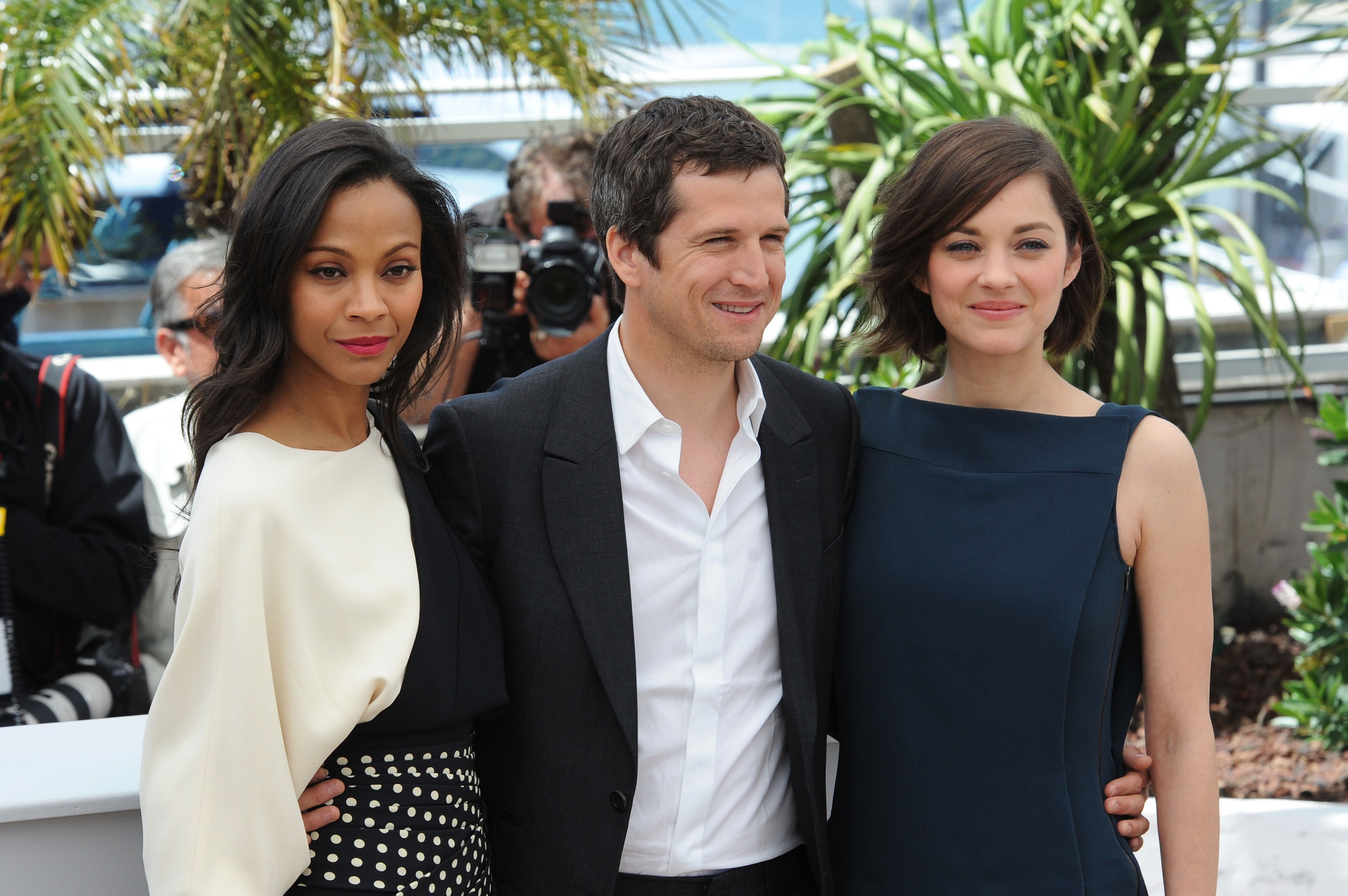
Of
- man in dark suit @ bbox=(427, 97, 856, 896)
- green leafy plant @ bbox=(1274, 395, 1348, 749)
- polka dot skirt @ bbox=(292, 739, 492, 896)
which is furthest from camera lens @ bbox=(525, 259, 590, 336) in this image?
green leafy plant @ bbox=(1274, 395, 1348, 749)

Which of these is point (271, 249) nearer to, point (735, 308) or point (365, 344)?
point (365, 344)

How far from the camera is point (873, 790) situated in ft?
5.38

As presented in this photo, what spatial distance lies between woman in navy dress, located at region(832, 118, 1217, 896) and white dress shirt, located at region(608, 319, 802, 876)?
Answer: 14 centimetres

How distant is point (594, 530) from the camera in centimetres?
157

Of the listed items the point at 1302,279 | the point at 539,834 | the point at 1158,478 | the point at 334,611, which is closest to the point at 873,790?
the point at 539,834

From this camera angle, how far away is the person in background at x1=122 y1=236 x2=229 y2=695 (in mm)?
2863

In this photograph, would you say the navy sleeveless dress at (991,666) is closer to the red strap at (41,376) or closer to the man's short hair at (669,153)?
the man's short hair at (669,153)

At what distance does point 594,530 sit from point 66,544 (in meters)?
1.64

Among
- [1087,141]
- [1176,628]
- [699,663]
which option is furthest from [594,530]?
[1087,141]

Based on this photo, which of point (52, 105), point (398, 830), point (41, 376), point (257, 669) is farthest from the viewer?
point (52, 105)

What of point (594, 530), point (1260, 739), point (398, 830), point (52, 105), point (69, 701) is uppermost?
point (52, 105)

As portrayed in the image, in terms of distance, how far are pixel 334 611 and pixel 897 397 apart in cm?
94

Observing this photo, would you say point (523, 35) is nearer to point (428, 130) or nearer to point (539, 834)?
point (428, 130)

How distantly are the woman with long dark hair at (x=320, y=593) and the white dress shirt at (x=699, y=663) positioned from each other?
0.23 metres
